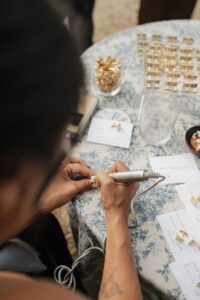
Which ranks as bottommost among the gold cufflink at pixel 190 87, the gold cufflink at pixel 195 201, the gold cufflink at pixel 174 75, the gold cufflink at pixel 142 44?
the gold cufflink at pixel 195 201

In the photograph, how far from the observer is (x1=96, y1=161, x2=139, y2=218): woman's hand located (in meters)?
0.87

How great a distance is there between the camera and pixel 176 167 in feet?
3.31

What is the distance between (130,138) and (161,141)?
100 millimetres

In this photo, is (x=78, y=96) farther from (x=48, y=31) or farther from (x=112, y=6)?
(x=112, y=6)

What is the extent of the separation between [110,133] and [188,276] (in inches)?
19.2

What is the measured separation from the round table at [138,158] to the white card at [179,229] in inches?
0.6

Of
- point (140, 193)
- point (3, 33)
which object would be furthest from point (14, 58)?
point (140, 193)

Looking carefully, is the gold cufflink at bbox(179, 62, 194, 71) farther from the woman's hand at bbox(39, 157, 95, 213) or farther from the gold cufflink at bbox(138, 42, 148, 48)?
the woman's hand at bbox(39, 157, 95, 213)

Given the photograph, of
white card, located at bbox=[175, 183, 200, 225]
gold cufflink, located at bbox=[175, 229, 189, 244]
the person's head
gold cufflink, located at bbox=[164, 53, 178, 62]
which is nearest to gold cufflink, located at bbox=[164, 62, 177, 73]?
gold cufflink, located at bbox=[164, 53, 178, 62]

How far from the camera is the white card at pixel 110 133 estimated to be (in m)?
1.06

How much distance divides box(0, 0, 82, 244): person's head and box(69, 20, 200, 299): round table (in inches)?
11.5

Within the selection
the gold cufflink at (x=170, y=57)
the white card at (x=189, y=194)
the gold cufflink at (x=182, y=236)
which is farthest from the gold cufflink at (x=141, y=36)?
the gold cufflink at (x=182, y=236)

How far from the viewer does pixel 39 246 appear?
962mm

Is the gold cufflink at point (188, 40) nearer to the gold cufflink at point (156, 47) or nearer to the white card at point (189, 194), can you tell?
the gold cufflink at point (156, 47)
